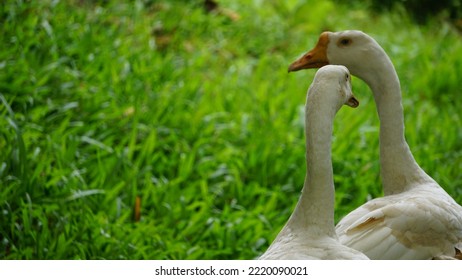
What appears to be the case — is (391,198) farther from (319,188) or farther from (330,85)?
(330,85)

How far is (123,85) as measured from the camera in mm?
4293

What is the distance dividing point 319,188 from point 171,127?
215 centimetres

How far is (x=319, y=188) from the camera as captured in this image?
6.98 feet

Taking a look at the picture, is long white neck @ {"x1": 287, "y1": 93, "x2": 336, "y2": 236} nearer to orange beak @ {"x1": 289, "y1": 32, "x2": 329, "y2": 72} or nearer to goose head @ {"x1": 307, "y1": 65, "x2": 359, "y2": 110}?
goose head @ {"x1": 307, "y1": 65, "x2": 359, "y2": 110}

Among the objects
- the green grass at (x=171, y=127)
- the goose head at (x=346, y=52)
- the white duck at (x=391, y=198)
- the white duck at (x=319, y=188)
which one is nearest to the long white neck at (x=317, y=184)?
the white duck at (x=319, y=188)

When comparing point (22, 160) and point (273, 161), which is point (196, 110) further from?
point (22, 160)

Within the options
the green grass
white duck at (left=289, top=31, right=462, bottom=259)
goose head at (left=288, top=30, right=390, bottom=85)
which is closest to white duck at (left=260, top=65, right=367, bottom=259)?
white duck at (left=289, top=31, right=462, bottom=259)

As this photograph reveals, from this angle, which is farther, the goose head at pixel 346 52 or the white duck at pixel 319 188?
the goose head at pixel 346 52

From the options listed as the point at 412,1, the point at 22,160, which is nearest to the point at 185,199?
the point at 22,160

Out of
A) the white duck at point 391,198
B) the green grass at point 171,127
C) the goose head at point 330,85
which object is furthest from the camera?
the green grass at point 171,127

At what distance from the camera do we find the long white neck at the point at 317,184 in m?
2.08

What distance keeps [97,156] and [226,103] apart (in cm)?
108

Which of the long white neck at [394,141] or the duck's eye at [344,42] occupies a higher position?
the duck's eye at [344,42]

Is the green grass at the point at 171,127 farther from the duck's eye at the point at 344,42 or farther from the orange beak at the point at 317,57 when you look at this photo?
the duck's eye at the point at 344,42
